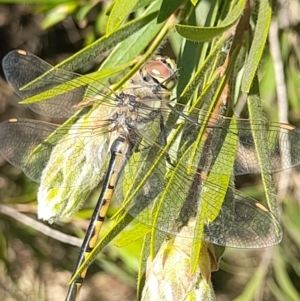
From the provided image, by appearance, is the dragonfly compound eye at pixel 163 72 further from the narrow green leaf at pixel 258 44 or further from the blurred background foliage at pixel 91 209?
the narrow green leaf at pixel 258 44

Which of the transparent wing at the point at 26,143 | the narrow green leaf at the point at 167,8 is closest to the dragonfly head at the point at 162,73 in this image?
the narrow green leaf at the point at 167,8

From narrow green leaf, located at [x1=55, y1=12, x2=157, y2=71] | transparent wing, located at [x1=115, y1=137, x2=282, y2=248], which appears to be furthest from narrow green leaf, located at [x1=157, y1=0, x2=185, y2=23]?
transparent wing, located at [x1=115, y1=137, x2=282, y2=248]

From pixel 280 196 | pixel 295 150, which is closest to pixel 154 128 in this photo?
pixel 295 150

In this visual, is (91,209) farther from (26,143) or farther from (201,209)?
(201,209)

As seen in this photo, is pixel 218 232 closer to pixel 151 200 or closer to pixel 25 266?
pixel 151 200

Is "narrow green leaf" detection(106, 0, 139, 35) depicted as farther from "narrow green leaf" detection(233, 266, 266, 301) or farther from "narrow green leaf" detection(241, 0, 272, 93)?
"narrow green leaf" detection(233, 266, 266, 301)

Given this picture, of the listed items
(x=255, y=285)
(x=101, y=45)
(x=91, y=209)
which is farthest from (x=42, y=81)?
(x=255, y=285)
